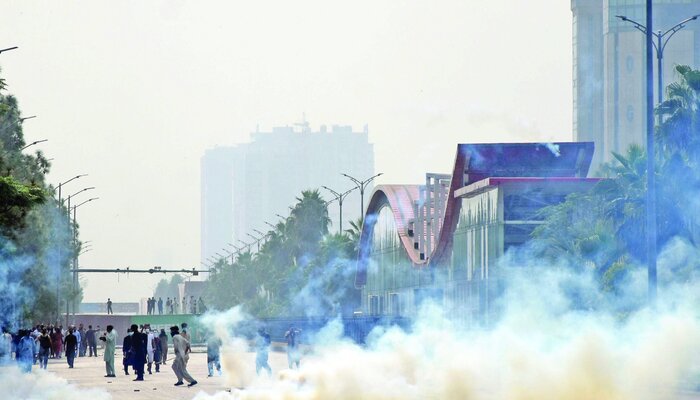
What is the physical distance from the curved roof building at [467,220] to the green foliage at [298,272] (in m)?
3.27

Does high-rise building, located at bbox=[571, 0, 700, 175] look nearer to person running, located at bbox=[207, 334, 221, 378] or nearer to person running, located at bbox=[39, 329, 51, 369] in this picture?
person running, located at bbox=[39, 329, 51, 369]

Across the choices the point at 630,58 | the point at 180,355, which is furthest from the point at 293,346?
the point at 630,58

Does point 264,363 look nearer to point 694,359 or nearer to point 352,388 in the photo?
point 352,388

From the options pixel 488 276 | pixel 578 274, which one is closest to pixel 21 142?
pixel 488 276

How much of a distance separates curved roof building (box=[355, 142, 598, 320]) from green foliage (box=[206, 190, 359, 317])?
10.7 ft

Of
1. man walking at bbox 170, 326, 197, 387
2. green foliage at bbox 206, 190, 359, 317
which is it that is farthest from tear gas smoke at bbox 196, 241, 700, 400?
green foliage at bbox 206, 190, 359, 317

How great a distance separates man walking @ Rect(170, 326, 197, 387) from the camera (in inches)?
1501

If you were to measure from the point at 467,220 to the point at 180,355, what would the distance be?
44648 millimetres

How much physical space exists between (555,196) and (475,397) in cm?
4644

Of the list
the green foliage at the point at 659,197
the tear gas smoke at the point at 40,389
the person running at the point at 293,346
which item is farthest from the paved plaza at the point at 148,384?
the green foliage at the point at 659,197

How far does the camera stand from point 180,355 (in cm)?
3906

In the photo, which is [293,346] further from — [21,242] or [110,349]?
[21,242]

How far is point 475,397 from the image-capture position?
87.4 ft

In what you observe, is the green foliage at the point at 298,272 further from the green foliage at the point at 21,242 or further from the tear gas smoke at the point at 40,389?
the tear gas smoke at the point at 40,389
